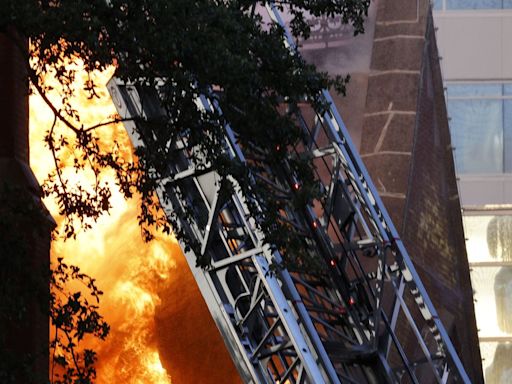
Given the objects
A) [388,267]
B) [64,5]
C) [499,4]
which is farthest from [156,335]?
[64,5]

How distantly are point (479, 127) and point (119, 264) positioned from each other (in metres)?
8.18

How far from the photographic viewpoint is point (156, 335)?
74.7 ft

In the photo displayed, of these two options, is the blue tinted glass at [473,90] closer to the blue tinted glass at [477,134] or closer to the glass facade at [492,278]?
the blue tinted glass at [477,134]

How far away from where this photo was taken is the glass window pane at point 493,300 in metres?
27.0

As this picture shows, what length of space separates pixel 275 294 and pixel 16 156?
12.4ft

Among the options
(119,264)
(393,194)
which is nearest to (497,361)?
(393,194)

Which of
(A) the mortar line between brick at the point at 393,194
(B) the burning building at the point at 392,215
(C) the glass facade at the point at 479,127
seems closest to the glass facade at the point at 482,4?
(C) the glass facade at the point at 479,127

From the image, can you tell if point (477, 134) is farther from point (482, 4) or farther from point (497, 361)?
point (497, 361)

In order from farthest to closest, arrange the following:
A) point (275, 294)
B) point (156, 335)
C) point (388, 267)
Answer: point (156, 335), point (388, 267), point (275, 294)

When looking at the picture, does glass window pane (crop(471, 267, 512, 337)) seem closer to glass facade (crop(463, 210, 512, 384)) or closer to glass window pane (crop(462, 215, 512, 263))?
glass facade (crop(463, 210, 512, 384))

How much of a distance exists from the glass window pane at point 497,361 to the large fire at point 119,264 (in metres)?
6.95

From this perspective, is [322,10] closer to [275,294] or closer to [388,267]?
[275,294]

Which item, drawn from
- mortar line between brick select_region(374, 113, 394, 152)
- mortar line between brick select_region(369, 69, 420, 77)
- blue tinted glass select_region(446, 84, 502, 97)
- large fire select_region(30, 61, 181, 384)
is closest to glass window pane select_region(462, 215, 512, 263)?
blue tinted glass select_region(446, 84, 502, 97)

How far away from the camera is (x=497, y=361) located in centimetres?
2670
